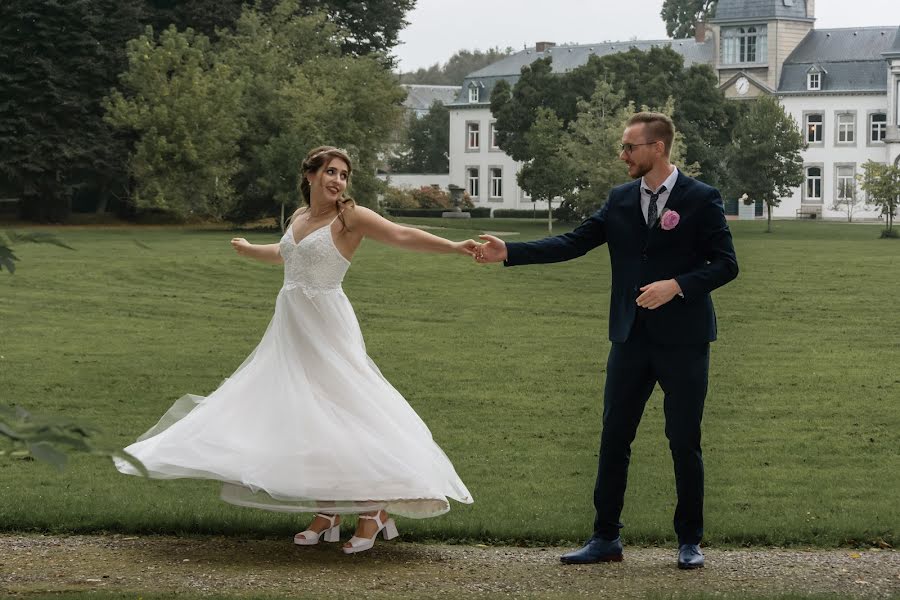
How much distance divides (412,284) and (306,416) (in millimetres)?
24626

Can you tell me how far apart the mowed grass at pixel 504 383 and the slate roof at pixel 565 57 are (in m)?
63.4

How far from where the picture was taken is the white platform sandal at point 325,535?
23.8 feet

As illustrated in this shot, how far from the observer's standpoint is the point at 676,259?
6785 mm

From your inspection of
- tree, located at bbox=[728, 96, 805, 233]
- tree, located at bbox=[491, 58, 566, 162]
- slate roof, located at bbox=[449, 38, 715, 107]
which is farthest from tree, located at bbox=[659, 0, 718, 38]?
tree, located at bbox=[728, 96, 805, 233]

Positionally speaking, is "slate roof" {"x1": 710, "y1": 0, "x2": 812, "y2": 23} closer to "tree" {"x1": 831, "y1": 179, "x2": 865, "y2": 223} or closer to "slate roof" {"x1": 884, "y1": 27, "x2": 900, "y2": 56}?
"slate roof" {"x1": 884, "y1": 27, "x2": 900, "y2": 56}

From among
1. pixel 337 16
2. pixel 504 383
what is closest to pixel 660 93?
pixel 337 16

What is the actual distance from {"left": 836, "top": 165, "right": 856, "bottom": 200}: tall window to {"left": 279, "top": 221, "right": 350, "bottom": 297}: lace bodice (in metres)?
84.3

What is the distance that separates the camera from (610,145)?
6272 cm

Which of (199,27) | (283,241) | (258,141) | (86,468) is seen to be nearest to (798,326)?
(86,468)

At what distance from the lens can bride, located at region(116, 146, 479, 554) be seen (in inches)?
267

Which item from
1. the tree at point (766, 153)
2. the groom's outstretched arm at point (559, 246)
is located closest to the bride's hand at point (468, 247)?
the groom's outstretched arm at point (559, 246)

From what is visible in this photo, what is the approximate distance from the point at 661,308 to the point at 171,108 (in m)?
Answer: 50.7

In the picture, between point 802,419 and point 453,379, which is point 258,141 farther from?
point 802,419

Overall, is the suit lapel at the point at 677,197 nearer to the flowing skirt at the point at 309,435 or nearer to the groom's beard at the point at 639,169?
the groom's beard at the point at 639,169
